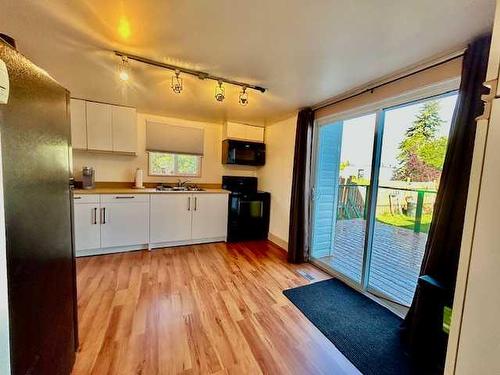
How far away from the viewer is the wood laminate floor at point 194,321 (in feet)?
4.61

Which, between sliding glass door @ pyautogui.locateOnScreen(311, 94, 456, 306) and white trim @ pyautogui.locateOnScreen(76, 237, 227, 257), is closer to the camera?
sliding glass door @ pyautogui.locateOnScreen(311, 94, 456, 306)

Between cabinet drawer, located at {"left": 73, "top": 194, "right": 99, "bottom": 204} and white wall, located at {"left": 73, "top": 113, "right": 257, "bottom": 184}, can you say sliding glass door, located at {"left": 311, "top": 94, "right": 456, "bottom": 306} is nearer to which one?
white wall, located at {"left": 73, "top": 113, "right": 257, "bottom": 184}

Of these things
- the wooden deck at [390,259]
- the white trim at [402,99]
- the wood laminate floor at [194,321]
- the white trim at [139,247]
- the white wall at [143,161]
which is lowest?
the wood laminate floor at [194,321]

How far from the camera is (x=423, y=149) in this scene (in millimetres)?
1921

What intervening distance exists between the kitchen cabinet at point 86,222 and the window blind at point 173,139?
4.03 feet

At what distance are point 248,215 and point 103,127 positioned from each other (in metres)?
2.64

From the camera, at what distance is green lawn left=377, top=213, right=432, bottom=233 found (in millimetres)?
1978

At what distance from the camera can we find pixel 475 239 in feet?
1.95

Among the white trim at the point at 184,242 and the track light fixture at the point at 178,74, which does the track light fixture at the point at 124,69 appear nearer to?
the track light fixture at the point at 178,74

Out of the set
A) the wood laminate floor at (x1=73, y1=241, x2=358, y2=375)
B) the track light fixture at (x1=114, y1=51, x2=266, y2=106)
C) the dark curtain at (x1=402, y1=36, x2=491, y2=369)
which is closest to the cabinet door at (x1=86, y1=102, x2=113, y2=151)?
the track light fixture at (x1=114, y1=51, x2=266, y2=106)

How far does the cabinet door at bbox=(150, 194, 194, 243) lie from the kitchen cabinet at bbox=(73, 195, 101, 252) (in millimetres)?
698

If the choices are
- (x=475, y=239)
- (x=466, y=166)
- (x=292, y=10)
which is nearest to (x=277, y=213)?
(x=466, y=166)

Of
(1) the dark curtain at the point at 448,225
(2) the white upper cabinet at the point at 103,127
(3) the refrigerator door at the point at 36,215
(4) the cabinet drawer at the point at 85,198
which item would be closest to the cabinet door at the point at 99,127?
(2) the white upper cabinet at the point at 103,127

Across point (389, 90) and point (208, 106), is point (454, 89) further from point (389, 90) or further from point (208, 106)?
point (208, 106)
